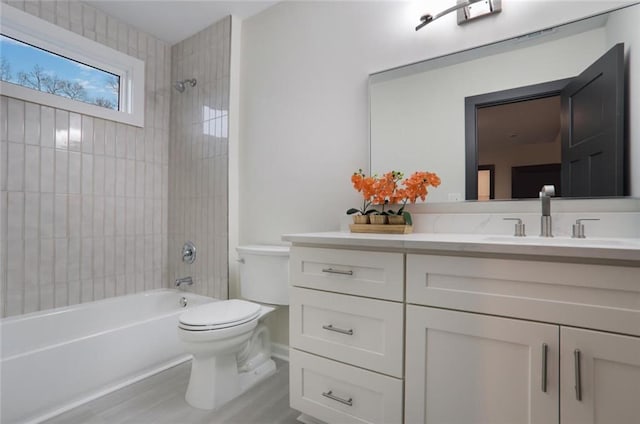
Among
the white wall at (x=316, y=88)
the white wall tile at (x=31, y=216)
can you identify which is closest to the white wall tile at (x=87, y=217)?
the white wall tile at (x=31, y=216)

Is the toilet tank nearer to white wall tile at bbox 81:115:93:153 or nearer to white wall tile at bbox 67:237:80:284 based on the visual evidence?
white wall tile at bbox 67:237:80:284

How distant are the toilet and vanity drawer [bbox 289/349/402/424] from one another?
0.40 m

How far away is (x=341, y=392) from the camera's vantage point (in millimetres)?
1249

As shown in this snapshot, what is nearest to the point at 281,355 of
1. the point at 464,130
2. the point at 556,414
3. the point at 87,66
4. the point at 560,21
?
the point at 556,414

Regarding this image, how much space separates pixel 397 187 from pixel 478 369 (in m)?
0.90

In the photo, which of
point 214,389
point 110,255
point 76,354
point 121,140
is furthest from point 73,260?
point 214,389

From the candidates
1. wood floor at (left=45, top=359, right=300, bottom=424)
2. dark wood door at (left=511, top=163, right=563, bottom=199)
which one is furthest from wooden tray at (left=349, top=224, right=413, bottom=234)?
wood floor at (left=45, top=359, right=300, bottom=424)

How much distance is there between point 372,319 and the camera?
3.85 ft

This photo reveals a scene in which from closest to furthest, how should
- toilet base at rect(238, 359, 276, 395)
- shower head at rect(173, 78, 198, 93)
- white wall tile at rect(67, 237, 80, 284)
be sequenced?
toilet base at rect(238, 359, 276, 395), white wall tile at rect(67, 237, 80, 284), shower head at rect(173, 78, 198, 93)

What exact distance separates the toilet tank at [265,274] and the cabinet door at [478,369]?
3.11ft

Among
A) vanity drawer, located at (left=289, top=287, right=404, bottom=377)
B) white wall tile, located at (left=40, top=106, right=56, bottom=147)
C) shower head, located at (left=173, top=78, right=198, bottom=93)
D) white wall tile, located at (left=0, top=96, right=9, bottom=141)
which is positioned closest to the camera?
vanity drawer, located at (left=289, top=287, right=404, bottom=377)

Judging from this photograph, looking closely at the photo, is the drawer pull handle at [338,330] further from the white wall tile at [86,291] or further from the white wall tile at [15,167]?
the white wall tile at [15,167]

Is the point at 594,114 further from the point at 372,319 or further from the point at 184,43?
the point at 184,43

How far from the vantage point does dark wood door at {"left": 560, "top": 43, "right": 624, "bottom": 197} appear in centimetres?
122
